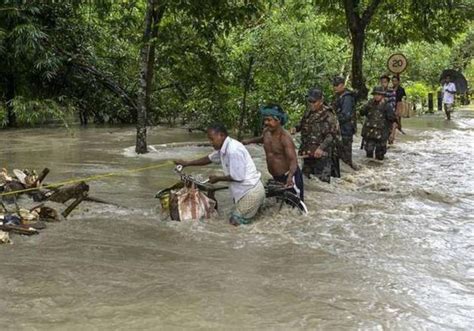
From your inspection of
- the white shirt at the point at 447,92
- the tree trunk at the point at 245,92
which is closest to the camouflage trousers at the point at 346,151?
the tree trunk at the point at 245,92

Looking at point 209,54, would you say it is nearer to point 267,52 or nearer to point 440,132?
point 267,52

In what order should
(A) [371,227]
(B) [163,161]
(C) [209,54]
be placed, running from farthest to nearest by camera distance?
(C) [209,54] < (B) [163,161] < (A) [371,227]

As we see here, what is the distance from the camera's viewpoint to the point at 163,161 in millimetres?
11250

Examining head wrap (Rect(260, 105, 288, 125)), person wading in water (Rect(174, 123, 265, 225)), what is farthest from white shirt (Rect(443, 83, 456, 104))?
person wading in water (Rect(174, 123, 265, 225))

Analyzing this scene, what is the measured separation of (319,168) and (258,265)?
12.6ft

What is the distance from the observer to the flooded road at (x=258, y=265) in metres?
4.24

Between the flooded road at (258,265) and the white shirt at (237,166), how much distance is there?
0.44 metres

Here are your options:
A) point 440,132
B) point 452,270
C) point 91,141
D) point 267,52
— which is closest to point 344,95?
point 267,52

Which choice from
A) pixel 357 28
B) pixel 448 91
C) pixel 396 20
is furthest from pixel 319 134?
pixel 448 91

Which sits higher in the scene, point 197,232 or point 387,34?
point 387,34

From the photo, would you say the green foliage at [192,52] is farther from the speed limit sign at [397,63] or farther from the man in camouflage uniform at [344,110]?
the man in camouflage uniform at [344,110]

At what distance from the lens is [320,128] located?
8.75 m

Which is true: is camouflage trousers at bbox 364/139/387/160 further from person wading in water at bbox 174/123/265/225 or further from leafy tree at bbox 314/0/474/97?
person wading in water at bbox 174/123/265/225

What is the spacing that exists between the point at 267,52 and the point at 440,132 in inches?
243
